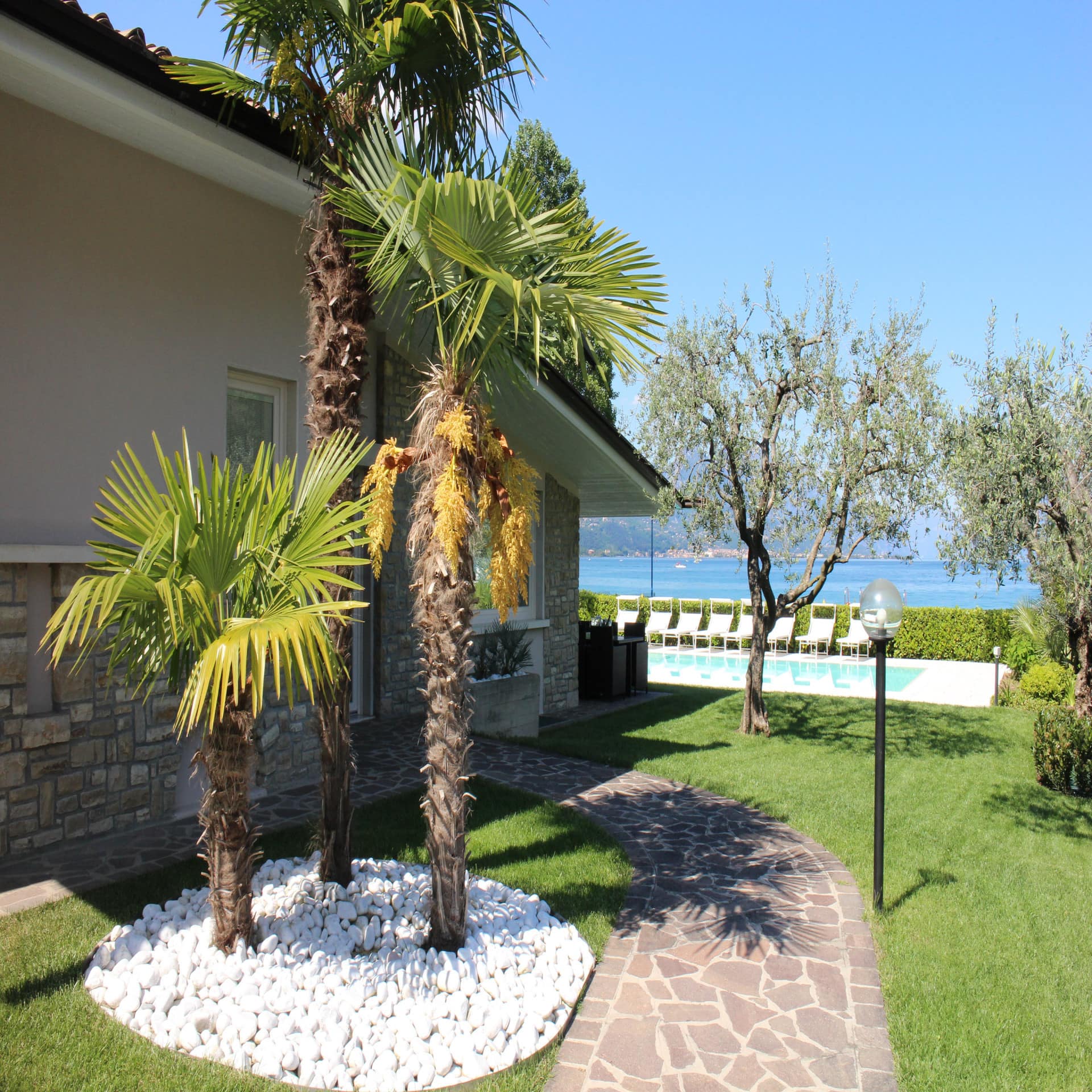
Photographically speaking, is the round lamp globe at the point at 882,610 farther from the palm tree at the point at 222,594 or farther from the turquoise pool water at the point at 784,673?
the turquoise pool water at the point at 784,673

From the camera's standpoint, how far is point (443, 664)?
13.6 ft

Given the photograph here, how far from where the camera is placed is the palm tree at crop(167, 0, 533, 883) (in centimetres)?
451

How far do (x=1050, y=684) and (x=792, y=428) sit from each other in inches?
336

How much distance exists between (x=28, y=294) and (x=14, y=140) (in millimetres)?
992

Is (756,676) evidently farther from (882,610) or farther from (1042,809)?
(882,610)

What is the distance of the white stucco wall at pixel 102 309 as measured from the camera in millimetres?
5359

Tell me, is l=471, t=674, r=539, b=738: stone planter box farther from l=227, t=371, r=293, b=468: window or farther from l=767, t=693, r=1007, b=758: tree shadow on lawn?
l=227, t=371, r=293, b=468: window

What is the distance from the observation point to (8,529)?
5.33 meters

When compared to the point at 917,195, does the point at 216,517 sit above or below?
below

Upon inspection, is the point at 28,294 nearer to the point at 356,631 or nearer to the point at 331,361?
the point at 331,361

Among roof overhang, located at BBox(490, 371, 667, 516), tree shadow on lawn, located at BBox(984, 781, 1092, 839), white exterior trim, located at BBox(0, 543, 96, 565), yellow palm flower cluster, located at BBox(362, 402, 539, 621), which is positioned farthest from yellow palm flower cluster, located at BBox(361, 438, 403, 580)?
tree shadow on lawn, located at BBox(984, 781, 1092, 839)

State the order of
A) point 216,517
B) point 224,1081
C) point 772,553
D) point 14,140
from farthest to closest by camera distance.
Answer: point 772,553 < point 14,140 < point 216,517 < point 224,1081

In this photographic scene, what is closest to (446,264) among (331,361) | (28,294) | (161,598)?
(331,361)

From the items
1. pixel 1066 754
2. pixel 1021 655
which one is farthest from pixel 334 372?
pixel 1021 655
